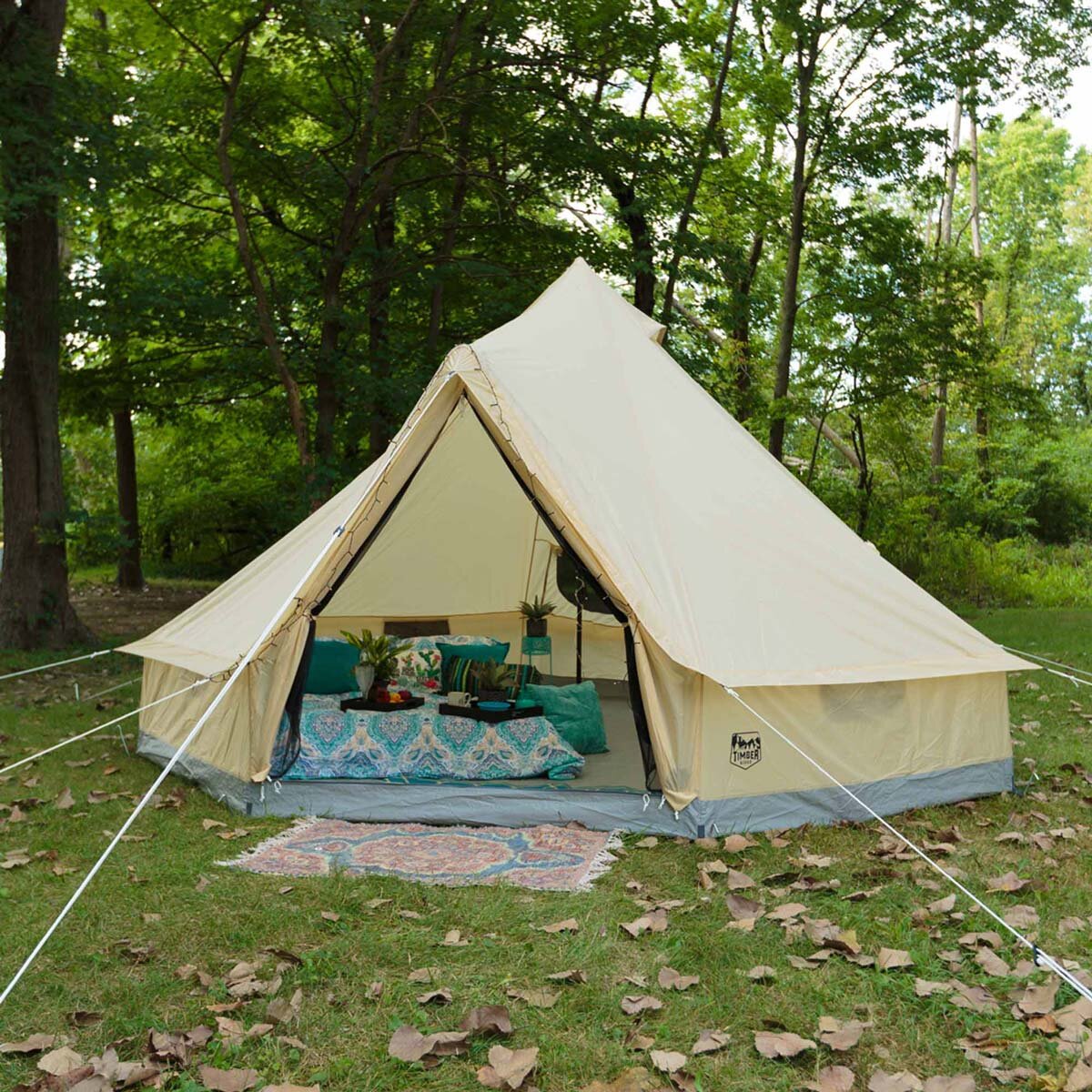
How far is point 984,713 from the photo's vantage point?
5762 mm

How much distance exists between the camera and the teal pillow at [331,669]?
704cm

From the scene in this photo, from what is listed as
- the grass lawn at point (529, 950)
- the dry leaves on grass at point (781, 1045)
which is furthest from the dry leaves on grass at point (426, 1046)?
the dry leaves on grass at point (781, 1045)

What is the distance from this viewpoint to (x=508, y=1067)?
2938 millimetres

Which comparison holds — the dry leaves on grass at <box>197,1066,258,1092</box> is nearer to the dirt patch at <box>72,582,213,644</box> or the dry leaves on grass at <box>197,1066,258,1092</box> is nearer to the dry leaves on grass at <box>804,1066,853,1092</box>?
the dry leaves on grass at <box>804,1066,853,1092</box>

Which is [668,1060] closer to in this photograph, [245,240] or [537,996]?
[537,996]

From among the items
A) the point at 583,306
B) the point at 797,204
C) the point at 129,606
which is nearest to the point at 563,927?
the point at 583,306

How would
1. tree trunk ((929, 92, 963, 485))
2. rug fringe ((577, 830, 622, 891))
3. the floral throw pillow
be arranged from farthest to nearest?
tree trunk ((929, 92, 963, 485))
the floral throw pillow
rug fringe ((577, 830, 622, 891))

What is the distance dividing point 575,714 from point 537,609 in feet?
8.36

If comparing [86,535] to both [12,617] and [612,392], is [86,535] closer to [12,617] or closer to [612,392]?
[12,617]

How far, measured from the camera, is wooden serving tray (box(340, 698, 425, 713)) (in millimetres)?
6262

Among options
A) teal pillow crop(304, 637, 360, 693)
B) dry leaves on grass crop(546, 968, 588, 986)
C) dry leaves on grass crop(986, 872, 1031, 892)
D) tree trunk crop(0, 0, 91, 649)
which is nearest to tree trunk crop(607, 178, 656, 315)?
tree trunk crop(0, 0, 91, 649)

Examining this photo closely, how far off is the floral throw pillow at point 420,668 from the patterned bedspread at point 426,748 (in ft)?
3.43

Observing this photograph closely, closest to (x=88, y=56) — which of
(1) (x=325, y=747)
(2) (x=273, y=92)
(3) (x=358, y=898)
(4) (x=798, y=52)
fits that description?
(2) (x=273, y=92)

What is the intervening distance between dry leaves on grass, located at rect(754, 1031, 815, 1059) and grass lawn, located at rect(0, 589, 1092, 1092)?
3cm
